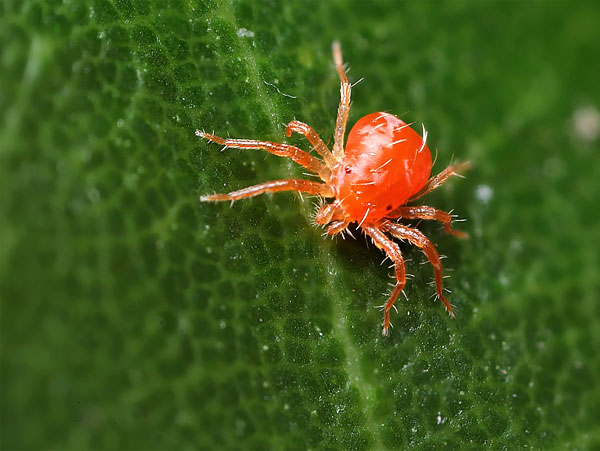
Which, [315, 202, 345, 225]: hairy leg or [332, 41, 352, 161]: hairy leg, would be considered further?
[332, 41, 352, 161]: hairy leg

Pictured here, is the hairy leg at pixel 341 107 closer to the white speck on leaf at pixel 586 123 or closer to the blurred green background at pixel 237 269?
the blurred green background at pixel 237 269

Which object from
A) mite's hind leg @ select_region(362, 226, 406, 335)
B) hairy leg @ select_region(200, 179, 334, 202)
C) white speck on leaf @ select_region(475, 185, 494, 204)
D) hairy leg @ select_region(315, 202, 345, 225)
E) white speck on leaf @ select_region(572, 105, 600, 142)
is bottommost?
white speck on leaf @ select_region(475, 185, 494, 204)

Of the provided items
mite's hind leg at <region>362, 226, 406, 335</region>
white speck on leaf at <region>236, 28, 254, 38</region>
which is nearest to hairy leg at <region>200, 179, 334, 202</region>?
mite's hind leg at <region>362, 226, 406, 335</region>

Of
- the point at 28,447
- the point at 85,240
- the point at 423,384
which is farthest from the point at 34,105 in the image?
the point at 423,384

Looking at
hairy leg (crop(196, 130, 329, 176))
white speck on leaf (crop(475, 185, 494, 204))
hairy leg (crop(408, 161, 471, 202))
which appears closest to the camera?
hairy leg (crop(196, 130, 329, 176))

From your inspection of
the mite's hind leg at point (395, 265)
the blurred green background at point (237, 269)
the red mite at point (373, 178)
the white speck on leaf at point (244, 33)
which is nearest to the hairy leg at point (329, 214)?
the red mite at point (373, 178)

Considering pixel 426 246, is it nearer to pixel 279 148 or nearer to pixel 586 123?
pixel 279 148

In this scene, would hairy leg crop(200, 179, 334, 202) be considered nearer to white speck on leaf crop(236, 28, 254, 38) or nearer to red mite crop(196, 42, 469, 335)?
red mite crop(196, 42, 469, 335)
